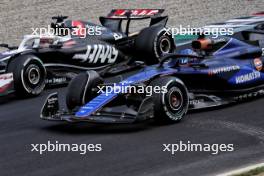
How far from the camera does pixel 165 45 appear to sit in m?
14.5

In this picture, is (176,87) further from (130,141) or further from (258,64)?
(258,64)

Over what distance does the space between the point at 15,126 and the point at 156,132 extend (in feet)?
7.54

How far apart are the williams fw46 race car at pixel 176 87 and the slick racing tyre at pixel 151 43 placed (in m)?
2.84

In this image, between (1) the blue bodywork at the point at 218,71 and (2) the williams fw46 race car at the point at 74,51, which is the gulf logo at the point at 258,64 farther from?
(2) the williams fw46 race car at the point at 74,51

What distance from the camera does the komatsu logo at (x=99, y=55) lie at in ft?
46.2

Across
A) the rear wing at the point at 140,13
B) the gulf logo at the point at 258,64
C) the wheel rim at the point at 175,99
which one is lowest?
the wheel rim at the point at 175,99

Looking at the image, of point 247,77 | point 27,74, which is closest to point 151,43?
point 27,74

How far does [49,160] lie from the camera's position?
27.0 feet

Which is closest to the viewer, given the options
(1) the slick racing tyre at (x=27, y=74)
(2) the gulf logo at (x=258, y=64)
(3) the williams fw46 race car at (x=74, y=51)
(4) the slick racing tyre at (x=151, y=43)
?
(2) the gulf logo at (x=258, y=64)

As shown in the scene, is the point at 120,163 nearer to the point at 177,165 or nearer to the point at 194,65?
the point at 177,165

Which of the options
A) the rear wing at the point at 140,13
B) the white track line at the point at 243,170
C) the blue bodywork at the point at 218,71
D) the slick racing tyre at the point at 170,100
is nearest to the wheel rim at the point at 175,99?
the slick racing tyre at the point at 170,100

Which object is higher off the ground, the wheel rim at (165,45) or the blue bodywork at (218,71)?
the blue bodywork at (218,71)

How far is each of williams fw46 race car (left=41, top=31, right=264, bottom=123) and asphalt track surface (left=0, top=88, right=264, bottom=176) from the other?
0.20 metres

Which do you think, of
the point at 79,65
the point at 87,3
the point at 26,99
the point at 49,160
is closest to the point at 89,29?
the point at 79,65
